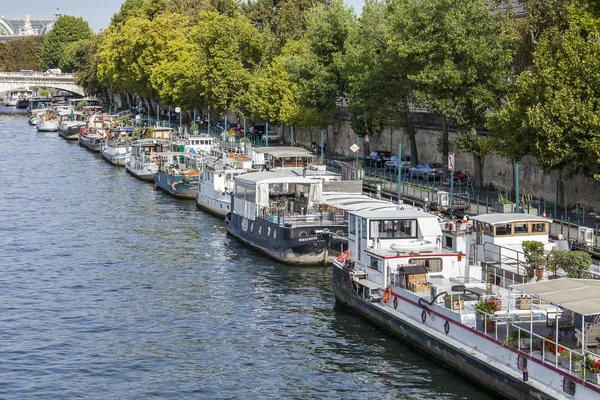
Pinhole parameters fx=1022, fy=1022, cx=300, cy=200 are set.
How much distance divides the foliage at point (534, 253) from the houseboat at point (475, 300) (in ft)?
1.47

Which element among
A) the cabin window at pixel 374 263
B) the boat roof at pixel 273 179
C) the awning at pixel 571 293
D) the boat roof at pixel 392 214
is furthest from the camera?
the boat roof at pixel 273 179

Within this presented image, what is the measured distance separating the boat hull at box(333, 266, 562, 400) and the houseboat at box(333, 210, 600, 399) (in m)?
0.04

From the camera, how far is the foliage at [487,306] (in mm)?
34062

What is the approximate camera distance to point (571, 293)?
30.6 metres

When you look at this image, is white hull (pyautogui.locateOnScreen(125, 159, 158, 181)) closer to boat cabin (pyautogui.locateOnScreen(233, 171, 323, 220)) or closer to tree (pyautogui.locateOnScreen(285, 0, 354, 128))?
tree (pyautogui.locateOnScreen(285, 0, 354, 128))

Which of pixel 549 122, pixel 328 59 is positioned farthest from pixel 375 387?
pixel 328 59

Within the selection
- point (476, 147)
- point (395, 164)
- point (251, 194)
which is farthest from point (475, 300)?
point (395, 164)

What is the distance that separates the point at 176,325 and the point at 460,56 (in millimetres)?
33903

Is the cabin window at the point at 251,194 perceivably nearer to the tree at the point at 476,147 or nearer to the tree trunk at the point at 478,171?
the tree at the point at 476,147

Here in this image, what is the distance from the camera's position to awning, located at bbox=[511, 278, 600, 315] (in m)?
29.5

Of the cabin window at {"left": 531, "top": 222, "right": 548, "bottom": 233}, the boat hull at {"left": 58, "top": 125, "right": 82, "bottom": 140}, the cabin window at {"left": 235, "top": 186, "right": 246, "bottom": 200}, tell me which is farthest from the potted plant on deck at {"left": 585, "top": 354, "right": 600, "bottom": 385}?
the boat hull at {"left": 58, "top": 125, "right": 82, "bottom": 140}

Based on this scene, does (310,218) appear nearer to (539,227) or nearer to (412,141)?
(539,227)

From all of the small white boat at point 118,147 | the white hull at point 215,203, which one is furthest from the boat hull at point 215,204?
the small white boat at point 118,147

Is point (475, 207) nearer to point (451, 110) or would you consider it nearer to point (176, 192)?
point (451, 110)
